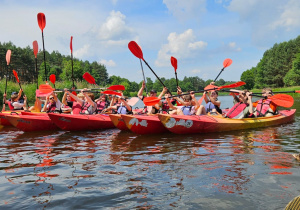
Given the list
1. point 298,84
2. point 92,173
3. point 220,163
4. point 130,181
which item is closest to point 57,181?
point 92,173

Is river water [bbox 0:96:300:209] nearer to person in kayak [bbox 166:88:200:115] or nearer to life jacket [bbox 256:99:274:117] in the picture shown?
person in kayak [bbox 166:88:200:115]

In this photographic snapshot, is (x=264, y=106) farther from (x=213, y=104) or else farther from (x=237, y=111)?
(x=213, y=104)

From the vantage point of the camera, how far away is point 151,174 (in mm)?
4117

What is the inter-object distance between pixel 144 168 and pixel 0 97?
18.6 meters

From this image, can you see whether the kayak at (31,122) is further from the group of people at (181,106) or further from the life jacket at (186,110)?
the life jacket at (186,110)

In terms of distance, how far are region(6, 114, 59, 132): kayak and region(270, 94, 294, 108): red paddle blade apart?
7.23 m

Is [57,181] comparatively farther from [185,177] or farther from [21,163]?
[185,177]

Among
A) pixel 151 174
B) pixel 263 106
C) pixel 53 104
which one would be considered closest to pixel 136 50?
pixel 53 104

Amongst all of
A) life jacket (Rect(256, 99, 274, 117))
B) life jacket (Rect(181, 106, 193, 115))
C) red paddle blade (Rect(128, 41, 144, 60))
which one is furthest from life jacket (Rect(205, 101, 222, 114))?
red paddle blade (Rect(128, 41, 144, 60))

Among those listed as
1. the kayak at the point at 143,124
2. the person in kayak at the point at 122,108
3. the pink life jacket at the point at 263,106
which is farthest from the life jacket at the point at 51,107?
the pink life jacket at the point at 263,106

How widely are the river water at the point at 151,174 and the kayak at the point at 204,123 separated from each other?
60 centimetres

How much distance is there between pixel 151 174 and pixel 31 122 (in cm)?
578

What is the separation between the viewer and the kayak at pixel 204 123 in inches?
289

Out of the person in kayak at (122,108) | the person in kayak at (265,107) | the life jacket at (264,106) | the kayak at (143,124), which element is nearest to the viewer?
the kayak at (143,124)
